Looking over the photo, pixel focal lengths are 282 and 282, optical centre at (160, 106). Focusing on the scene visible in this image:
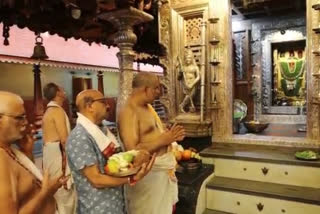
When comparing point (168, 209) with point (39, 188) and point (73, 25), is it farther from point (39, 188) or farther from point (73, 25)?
point (73, 25)

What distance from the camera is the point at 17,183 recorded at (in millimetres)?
1043

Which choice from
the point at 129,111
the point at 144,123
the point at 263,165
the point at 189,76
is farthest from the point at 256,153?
the point at 129,111

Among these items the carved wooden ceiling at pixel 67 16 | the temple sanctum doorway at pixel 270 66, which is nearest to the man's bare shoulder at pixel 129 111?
the carved wooden ceiling at pixel 67 16

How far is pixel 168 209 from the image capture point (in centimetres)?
207

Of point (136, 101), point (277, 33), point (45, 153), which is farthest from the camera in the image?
point (277, 33)

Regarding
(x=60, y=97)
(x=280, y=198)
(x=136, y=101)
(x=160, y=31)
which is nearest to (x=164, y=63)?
(x=160, y=31)

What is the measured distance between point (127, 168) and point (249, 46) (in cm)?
428

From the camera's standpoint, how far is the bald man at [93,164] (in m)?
1.43

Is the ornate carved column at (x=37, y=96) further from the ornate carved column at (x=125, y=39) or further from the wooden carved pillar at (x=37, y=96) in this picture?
the ornate carved column at (x=125, y=39)

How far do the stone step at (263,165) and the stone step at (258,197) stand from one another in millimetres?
70

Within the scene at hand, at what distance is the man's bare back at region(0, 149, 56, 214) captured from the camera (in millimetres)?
981

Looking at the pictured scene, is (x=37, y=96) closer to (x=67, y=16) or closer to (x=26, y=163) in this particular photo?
(x=67, y=16)

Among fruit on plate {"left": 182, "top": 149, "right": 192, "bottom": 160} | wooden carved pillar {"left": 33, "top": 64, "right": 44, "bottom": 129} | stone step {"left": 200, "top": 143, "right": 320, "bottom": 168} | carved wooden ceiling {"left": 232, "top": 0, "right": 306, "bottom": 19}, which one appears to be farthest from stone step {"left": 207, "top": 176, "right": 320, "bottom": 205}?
wooden carved pillar {"left": 33, "top": 64, "right": 44, "bottom": 129}

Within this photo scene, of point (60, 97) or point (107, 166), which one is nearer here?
point (107, 166)
